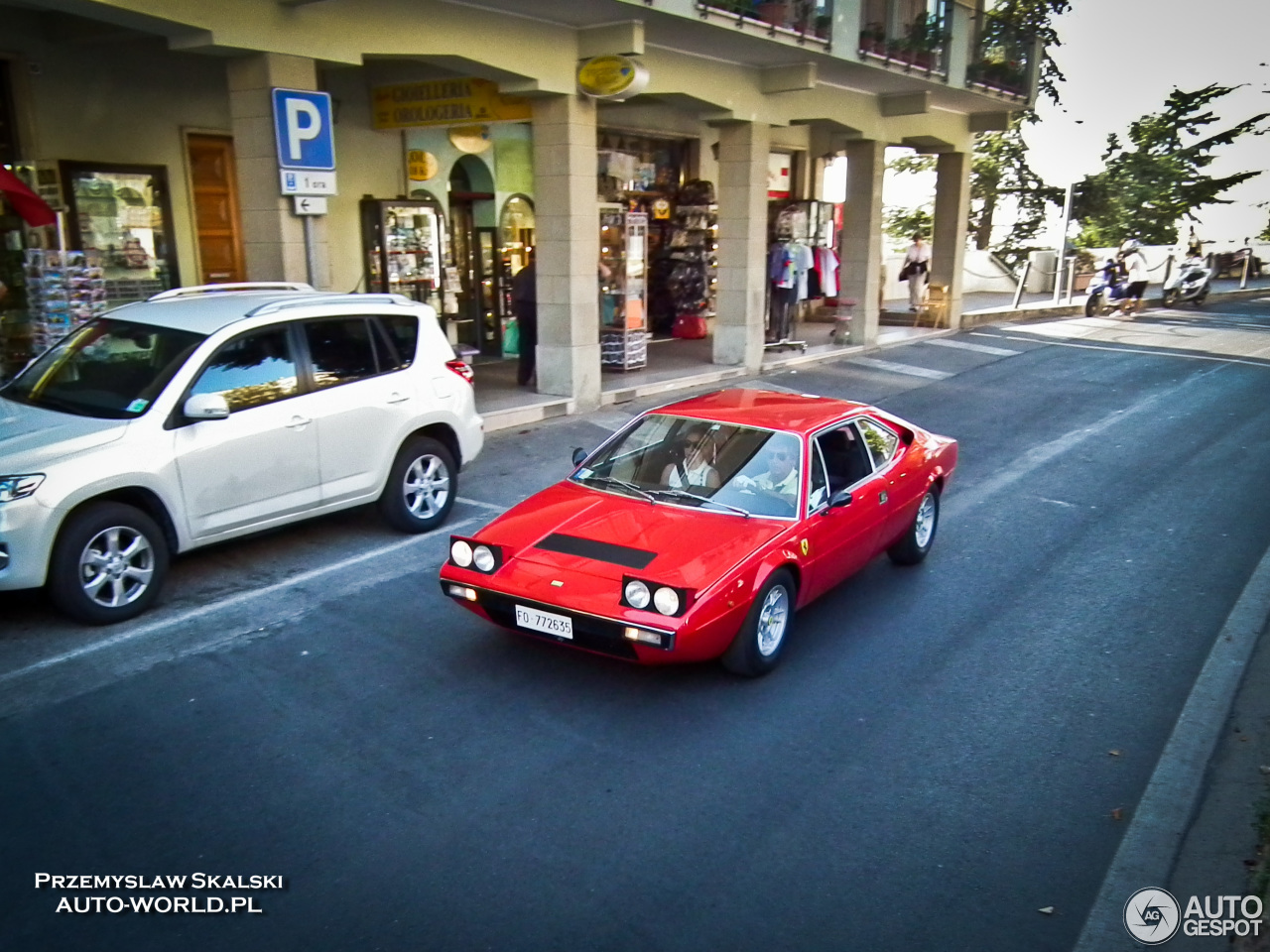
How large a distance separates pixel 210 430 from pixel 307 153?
14.8ft

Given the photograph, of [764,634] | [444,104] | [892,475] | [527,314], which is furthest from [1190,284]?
[764,634]

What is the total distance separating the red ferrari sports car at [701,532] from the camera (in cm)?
541

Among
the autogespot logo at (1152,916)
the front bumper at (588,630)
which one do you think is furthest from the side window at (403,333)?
the autogespot logo at (1152,916)

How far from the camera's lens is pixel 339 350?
7980 millimetres

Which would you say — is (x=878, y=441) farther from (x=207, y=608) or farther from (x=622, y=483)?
(x=207, y=608)

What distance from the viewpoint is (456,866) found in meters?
4.20

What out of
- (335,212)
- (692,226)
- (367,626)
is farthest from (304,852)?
(692,226)

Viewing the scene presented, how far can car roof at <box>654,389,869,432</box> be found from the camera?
676 cm

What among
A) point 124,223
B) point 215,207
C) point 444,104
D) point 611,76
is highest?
point 611,76

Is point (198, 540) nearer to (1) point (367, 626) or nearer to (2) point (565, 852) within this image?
(1) point (367, 626)

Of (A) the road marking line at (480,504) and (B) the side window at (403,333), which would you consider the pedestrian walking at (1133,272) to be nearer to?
(A) the road marking line at (480,504)

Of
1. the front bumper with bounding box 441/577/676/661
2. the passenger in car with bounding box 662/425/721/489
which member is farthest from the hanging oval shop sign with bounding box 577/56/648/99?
the front bumper with bounding box 441/577/676/661

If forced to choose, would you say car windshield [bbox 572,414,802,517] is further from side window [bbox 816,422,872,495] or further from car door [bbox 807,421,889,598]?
side window [bbox 816,422,872,495]

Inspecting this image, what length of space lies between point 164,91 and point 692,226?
10.7 m
